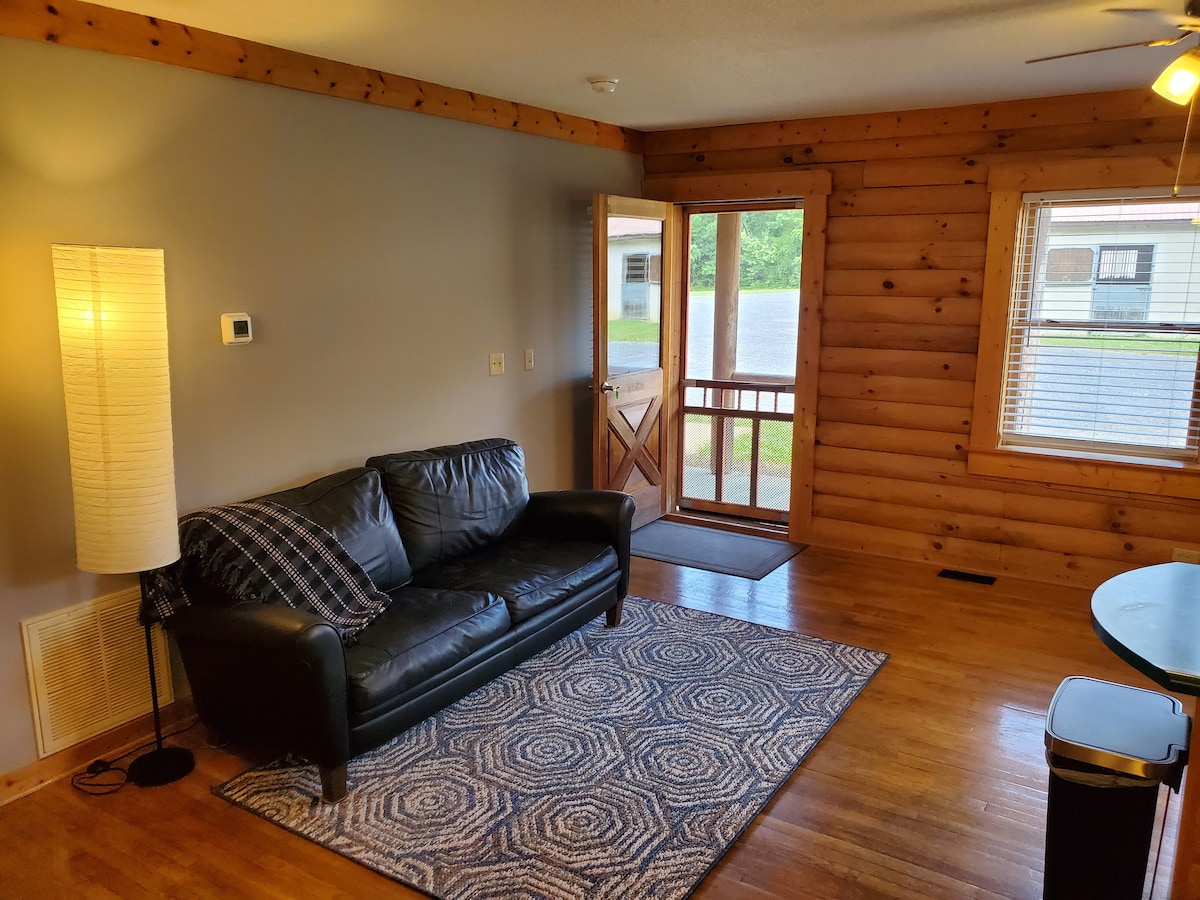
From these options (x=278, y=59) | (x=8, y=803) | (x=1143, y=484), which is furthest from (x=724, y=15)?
(x=8, y=803)

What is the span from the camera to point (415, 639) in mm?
2830

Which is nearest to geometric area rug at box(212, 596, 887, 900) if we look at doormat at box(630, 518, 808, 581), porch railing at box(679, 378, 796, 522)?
doormat at box(630, 518, 808, 581)

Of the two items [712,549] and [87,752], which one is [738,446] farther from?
[87,752]

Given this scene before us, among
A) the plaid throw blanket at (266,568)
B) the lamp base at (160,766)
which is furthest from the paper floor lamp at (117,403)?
the lamp base at (160,766)

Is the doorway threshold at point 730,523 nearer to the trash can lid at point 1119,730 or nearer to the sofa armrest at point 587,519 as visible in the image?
Answer: the sofa armrest at point 587,519

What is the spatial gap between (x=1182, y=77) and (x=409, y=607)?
2978mm

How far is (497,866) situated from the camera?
236 cm

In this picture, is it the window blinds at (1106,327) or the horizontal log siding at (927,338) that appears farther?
the horizontal log siding at (927,338)

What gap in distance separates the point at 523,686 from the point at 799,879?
1.38 meters

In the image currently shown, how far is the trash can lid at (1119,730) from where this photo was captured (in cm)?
190

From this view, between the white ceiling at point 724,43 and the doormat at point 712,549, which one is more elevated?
the white ceiling at point 724,43

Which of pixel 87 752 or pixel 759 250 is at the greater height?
pixel 759 250

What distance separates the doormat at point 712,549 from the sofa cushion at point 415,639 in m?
1.92

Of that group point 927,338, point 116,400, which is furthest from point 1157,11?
point 116,400
